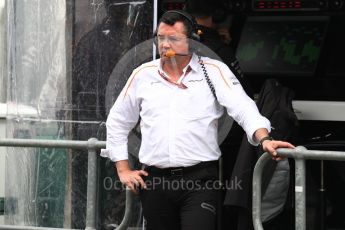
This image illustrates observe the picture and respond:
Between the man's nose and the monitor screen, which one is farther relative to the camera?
the monitor screen

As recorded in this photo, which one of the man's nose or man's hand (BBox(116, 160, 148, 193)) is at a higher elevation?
the man's nose

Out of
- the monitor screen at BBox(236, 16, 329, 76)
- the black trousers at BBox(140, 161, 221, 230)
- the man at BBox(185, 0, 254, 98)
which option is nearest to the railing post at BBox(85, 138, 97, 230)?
the black trousers at BBox(140, 161, 221, 230)

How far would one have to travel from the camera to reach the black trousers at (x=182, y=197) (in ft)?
14.6

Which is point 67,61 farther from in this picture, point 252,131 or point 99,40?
point 252,131

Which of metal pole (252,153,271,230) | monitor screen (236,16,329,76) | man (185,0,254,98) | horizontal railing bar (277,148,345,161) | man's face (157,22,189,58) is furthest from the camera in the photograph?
monitor screen (236,16,329,76)

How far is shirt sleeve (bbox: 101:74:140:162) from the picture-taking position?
4.68 m

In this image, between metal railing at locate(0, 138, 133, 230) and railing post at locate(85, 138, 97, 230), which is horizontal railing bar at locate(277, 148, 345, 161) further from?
railing post at locate(85, 138, 97, 230)

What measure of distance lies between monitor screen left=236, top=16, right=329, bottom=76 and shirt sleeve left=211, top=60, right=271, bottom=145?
216cm

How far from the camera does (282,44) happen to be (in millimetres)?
6828

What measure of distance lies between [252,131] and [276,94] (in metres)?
1.00

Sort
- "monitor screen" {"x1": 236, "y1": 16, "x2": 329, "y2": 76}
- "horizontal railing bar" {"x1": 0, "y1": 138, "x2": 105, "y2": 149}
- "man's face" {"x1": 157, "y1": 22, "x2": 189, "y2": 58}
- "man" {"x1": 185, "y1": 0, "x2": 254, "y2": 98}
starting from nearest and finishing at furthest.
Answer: "man's face" {"x1": 157, "y1": 22, "x2": 189, "y2": 58}, "horizontal railing bar" {"x1": 0, "y1": 138, "x2": 105, "y2": 149}, "man" {"x1": 185, "y1": 0, "x2": 254, "y2": 98}, "monitor screen" {"x1": 236, "y1": 16, "x2": 329, "y2": 76}

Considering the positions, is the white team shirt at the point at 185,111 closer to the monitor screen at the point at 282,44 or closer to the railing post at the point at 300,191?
the railing post at the point at 300,191

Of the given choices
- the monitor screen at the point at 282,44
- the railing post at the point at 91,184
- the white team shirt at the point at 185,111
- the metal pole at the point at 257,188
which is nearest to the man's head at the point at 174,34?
the white team shirt at the point at 185,111

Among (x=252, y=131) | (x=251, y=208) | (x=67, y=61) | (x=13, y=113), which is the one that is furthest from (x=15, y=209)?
(x=252, y=131)
